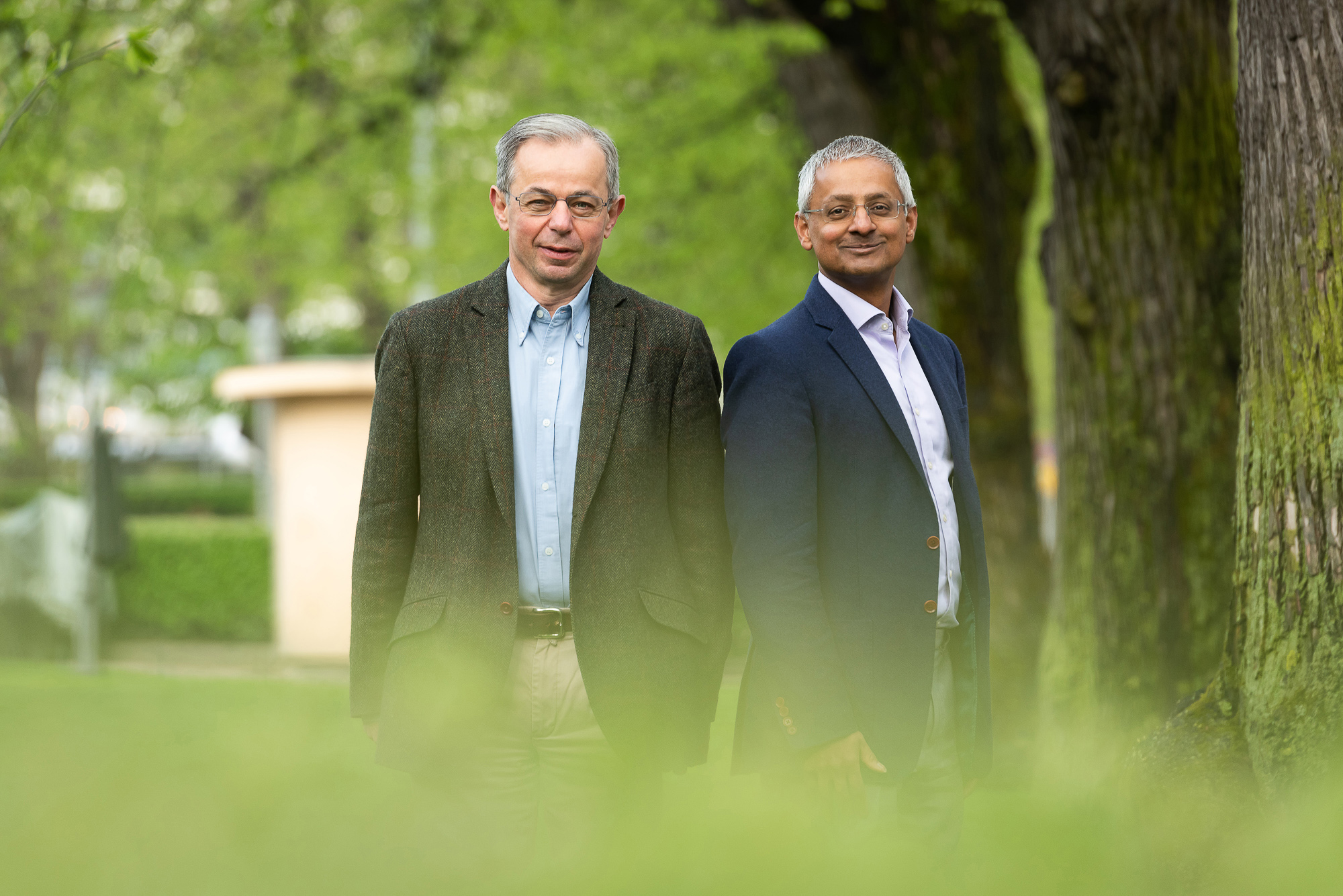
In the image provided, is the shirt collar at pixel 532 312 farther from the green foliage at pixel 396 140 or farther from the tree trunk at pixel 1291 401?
the green foliage at pixel 396 140

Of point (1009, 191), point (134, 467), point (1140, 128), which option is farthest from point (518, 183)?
point (134, 467)

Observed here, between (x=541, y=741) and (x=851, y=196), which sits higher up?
(x=851, y=196)

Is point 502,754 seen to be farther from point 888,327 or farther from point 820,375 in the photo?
point 888,327

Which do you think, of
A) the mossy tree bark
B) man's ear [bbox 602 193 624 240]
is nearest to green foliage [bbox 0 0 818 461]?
the mossy tree bark

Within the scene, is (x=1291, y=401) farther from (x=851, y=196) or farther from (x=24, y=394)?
(x=24, y=394)

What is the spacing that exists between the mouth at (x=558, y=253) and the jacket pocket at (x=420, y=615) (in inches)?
26.2

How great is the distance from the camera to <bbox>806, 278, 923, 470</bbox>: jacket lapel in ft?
7.89

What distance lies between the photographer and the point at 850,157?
245 centimetres

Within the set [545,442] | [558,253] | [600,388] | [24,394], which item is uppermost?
[24,394]

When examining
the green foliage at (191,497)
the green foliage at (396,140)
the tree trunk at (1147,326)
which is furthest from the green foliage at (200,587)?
the green foliage at (191,497)

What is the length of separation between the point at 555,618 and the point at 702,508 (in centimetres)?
35

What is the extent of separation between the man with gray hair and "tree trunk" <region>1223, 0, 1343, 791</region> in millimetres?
1243

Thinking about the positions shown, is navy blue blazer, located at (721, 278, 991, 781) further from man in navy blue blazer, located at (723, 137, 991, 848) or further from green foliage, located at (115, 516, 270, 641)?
green foliage, located at (115, 516, 270, 641)

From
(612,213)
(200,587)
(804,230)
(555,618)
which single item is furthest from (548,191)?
(200,587)
